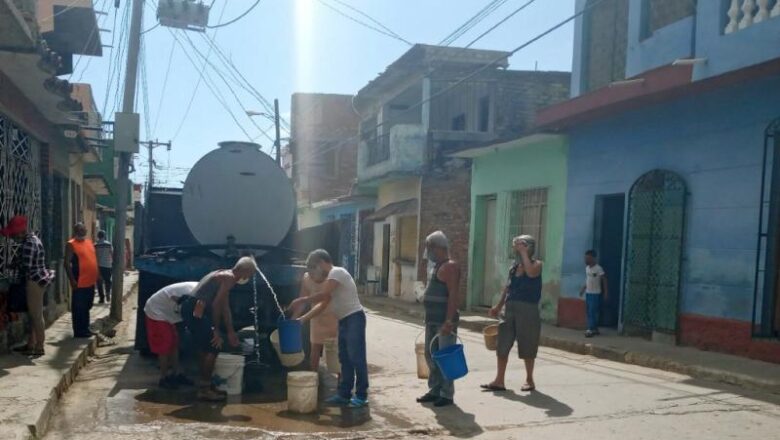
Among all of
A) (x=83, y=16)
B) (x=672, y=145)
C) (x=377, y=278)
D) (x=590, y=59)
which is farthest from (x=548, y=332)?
(x=377, y=278)

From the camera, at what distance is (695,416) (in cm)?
625

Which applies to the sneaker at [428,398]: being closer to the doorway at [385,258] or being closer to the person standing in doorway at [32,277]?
the person standing in doorway at [32,277]

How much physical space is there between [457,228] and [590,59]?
7.02 meters

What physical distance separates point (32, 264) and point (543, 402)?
5.63 m

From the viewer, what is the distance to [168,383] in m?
7.22

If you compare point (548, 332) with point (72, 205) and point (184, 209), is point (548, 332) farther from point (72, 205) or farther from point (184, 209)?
point (72, 205)

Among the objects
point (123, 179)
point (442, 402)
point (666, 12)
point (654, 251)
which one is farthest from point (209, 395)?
point (666, 12)

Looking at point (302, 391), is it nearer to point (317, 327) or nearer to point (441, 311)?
point (317, 327)

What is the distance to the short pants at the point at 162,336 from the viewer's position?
7.04 meters

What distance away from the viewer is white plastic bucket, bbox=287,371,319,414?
6266mm

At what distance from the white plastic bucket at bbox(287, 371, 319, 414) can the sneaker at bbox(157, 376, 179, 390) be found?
1.56 meters

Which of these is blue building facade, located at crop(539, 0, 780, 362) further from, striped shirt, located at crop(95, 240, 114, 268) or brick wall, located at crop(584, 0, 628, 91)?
striped shirt, located at crop(95, 240, 114, 268)

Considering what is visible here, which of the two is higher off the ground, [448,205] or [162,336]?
[448,205]

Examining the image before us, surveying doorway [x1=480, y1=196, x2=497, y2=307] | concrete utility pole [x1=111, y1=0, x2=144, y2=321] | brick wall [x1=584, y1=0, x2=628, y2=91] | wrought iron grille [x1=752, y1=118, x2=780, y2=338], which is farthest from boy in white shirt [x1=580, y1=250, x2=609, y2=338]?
concrete utility pole [x1=111, y1=0, x2=144, y2=321]
